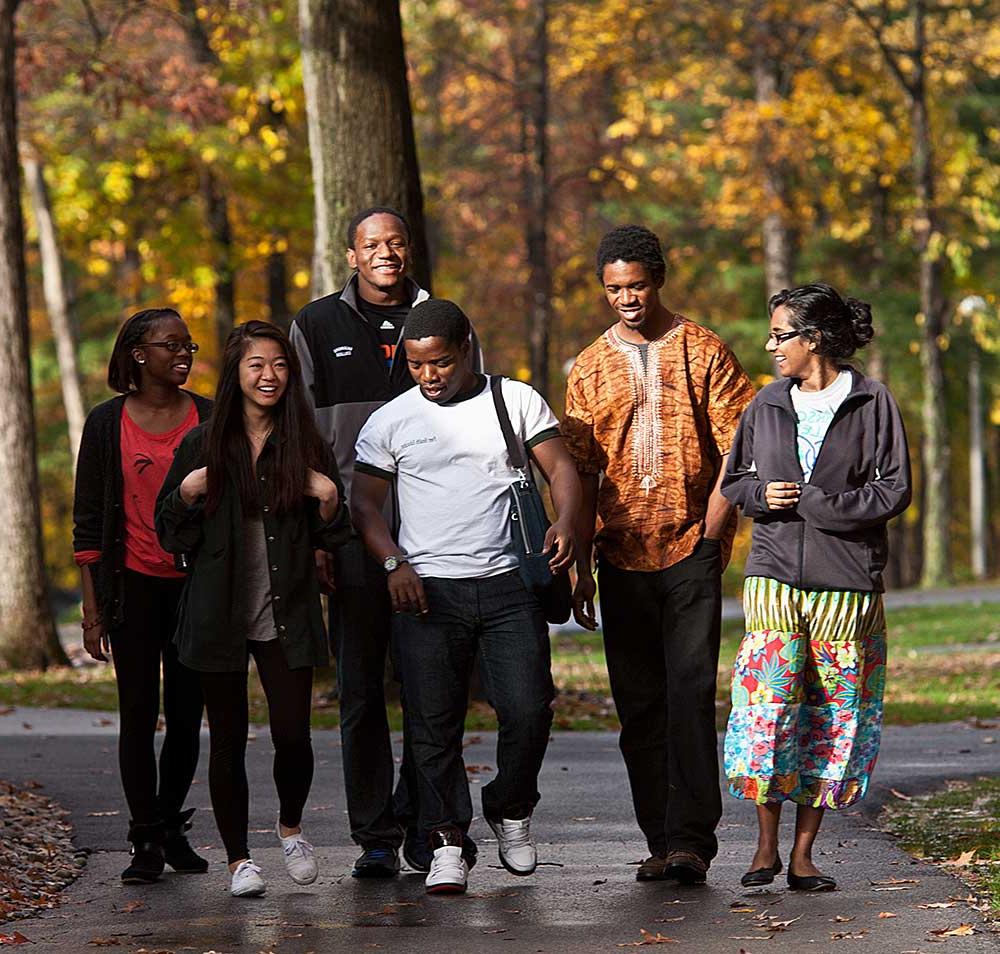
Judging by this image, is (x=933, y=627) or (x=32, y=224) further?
(x=32, y=224)

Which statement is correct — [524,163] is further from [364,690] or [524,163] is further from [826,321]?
[826,321]

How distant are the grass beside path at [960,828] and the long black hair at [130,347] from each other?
3.36 m

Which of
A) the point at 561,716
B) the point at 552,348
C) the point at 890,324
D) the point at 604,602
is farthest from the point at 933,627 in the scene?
the point at 552,348

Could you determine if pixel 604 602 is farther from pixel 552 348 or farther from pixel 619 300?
pixel 552 348

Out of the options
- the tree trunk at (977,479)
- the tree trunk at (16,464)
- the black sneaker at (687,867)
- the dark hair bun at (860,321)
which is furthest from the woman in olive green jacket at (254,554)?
the tree trunk at (977,479)

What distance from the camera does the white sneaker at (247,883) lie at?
6.76 m

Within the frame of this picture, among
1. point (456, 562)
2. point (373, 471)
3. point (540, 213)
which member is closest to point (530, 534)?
point (456, 562)

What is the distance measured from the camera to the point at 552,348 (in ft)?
145

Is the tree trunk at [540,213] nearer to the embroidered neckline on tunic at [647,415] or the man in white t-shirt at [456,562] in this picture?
the embroidered neckline on tunic at [647,415]

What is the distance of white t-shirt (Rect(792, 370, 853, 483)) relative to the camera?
266 inches

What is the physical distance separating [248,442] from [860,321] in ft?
6.88

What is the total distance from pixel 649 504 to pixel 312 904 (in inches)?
68.3

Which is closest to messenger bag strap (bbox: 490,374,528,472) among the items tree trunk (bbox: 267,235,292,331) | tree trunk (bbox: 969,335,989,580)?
tree trunk (bbox: 267,235,292,331)

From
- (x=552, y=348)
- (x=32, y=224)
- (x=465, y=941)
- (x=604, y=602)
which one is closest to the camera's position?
(x=465, y=941)
